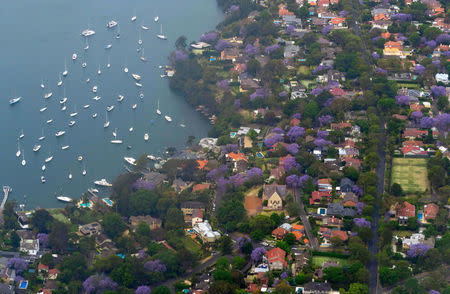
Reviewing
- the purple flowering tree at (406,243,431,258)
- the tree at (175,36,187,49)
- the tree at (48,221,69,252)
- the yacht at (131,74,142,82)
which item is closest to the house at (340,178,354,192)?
the purple flowering tree at (406,243,431,258)

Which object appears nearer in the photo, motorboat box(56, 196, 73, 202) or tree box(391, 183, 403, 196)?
tree box(391, 183, 403, 196)

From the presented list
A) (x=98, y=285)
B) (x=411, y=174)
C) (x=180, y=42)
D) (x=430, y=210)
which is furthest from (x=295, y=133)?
(x=180, y=42)

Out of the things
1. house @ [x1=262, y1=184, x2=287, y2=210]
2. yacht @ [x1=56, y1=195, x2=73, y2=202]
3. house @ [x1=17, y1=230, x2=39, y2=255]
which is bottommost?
yacht @ [x1=56, y1=195, x2=73, y2=202]

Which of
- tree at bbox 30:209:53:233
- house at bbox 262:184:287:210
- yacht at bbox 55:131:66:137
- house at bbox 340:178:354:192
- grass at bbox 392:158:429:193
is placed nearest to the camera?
tree at bbox 30:209:53:233

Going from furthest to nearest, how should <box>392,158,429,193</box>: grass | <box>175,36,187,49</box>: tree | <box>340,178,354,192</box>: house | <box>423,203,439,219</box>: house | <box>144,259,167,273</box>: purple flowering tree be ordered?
<box>175,36,187,49</box>: tree < <box>392,158,429,193</box>: grass < <box>340,178,354,192</box>: house < <box>423,203,439,219</box>: house < <box>144,259,167,273</box>: purple flowering tree

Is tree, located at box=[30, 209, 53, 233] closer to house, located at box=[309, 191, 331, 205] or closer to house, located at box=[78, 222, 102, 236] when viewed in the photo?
house, located at box=[78, 222, 102, 236]

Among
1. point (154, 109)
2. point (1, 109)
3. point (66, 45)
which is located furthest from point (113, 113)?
point (66, 45)

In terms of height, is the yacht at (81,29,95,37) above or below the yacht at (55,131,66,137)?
below
